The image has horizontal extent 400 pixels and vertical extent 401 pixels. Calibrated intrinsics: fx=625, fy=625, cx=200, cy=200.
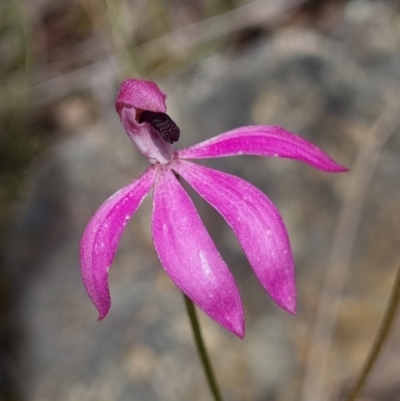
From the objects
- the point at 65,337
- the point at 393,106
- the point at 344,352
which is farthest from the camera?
the point at 393,106

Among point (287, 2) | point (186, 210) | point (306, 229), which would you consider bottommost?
point (186, 210)

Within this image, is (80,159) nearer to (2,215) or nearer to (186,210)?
(2,215)

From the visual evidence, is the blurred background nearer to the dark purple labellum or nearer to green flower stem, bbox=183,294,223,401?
green flower stem, bbox=183,294,223,401

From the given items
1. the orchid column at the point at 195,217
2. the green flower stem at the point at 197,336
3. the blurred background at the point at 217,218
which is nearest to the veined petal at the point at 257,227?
the orchid column at the point at 195,217

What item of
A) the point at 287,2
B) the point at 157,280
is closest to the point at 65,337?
the point at 157,280

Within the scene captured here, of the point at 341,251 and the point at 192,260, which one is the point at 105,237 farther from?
the point at 341,251

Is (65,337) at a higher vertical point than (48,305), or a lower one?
lower

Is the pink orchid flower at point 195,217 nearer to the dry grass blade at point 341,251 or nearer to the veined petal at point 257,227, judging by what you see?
the veined petal at point 257,227

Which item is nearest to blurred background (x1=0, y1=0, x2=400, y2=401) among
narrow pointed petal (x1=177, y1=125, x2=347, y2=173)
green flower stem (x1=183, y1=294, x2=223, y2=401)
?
green flower stem (x1=183, y1=294, x2=223, y2=401)
